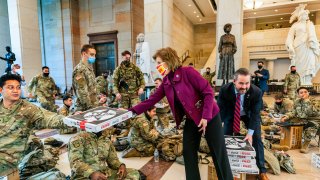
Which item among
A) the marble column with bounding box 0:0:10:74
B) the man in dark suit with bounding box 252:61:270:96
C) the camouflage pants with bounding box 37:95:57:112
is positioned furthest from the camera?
the marble column with bounding box 0:0:10:74

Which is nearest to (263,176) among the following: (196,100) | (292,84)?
(196,100)

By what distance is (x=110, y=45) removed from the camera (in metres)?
10.9

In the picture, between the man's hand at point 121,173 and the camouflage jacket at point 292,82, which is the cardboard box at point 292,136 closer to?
the man's hand at point 121,173

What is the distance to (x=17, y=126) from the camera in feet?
5.46

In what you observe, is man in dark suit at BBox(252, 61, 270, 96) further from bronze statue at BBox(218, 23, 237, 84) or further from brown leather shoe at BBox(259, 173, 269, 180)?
brown leather shoe at BBox(259, 173, 269, 180)

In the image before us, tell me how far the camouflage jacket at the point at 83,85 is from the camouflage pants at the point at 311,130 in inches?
135

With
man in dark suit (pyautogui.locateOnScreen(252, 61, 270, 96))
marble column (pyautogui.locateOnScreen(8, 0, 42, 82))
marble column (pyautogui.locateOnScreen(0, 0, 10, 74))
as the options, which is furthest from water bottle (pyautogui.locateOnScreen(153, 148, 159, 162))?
marble column (pyautogui.locateOnScreen(0, 0, 10, 74))

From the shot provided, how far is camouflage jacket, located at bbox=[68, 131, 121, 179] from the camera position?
1.54 m

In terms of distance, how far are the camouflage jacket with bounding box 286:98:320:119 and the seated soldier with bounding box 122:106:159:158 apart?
91.5 inches

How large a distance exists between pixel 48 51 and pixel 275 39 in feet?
46.1

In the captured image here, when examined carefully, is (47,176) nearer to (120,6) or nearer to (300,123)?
(300,123)

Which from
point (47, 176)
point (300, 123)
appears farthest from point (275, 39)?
point (47, 176)

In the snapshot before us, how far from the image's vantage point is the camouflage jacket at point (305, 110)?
3.20m

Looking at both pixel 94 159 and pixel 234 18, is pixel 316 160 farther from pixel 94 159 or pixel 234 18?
pixel 234 18
